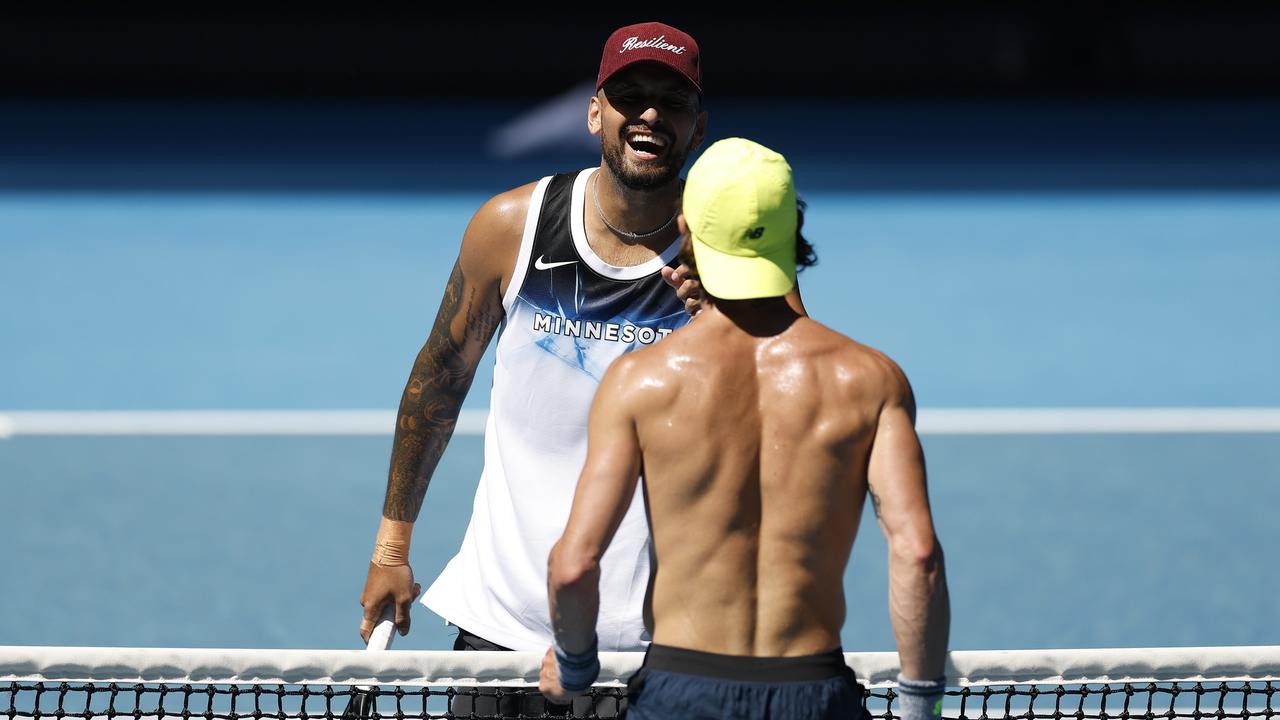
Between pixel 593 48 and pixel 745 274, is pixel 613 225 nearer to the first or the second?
pixel 745 274

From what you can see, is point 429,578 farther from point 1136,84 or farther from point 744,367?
point 1136,84

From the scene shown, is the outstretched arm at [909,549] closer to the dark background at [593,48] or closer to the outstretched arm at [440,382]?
the outstretched arm at [440,382]

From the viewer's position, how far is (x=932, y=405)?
9.52 metres

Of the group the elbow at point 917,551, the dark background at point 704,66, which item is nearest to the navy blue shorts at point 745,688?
Answer: the elbow at point 917,551

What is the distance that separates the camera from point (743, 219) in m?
2.72

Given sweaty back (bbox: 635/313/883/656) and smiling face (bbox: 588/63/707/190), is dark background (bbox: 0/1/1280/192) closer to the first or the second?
smiling face (bbox: 588/63/707/190)

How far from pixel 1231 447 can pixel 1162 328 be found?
2.50 meters

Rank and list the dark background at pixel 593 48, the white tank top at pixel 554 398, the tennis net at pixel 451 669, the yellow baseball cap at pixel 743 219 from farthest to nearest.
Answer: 1. the dark background at pixel 593 48
2. the white tank top at pixel 554 398
3. the tennis net at pixel 451 669
4. the yellow baseball cap at pixel 743 219

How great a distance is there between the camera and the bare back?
8.77 ft

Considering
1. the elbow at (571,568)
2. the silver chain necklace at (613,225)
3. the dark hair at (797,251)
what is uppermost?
the silver chain necklace at (613,225)

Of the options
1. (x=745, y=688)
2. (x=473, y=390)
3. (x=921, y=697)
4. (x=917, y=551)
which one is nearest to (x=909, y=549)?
(x=917, y=551)

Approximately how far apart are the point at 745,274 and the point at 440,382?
1444 mm

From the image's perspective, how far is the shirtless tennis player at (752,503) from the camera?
2.65 meters

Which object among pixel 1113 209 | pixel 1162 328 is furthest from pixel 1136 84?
pixel 1162 328
